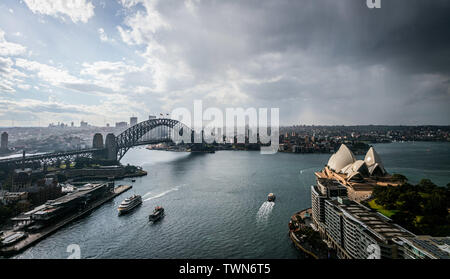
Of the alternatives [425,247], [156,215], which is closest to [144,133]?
[156,215]

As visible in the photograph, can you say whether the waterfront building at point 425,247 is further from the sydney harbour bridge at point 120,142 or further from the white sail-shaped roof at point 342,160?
the sydney harbour bridge at point 120,142

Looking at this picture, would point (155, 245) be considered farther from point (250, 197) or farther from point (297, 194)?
point (297, 194)

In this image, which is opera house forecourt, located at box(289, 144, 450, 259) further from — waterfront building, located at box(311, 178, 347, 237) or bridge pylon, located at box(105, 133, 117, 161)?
bridge pylon, located at box(105, 133, 117, 161)
